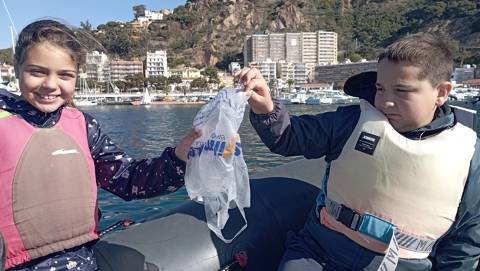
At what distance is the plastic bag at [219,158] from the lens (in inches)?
67.8

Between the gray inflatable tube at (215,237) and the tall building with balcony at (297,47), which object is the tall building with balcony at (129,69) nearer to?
the tall building with balcony at (297,47)

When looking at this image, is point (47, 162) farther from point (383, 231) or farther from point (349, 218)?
point (383, 231)

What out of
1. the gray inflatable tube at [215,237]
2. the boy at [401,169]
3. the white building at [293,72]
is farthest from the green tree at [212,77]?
the boy at [401,169]

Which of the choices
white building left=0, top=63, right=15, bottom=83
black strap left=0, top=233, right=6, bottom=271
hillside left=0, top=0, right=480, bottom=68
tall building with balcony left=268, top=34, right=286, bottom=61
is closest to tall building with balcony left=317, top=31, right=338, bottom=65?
hillside left=0, top=0, right=480, bottom=68

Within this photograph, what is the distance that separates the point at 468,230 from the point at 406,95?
616mm

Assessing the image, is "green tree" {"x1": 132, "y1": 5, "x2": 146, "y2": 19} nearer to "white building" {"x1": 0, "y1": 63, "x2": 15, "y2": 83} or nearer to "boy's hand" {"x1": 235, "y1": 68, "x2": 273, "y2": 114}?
"white building" {"x1": 0, "y1": 63, "x2": 15, "y2": 83}

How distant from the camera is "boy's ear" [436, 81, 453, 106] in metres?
1.84

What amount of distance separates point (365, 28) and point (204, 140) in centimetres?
13780

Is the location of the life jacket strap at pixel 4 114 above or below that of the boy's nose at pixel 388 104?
below

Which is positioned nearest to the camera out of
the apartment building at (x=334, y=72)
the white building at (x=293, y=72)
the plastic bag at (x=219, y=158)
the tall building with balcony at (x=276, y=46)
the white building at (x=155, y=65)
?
the plastic bag at (x=219, y=158)

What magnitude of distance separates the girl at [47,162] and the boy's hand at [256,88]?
0.28m

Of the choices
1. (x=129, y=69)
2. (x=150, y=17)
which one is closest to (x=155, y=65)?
(x=129, y=69)

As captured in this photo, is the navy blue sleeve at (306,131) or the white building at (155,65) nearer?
the navy blue sleeve at (306,131)

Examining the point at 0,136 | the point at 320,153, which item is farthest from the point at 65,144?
the point at 320,153
